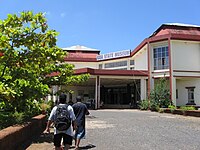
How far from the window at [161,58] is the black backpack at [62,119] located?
76.1 ft

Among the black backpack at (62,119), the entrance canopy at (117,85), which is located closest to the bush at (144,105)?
the entrance canopy at (117,85)

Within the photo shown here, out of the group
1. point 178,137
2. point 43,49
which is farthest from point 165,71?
point 43,49

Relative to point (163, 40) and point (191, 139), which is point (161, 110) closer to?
point (163, 40)

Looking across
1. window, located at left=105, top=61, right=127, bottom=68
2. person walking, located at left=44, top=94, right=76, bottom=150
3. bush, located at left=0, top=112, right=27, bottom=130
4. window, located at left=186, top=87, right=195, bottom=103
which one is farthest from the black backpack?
window, located at left=105, top=61, right=127, bottom=68

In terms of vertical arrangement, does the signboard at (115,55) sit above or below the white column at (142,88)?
above

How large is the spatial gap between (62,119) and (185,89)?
2518cm

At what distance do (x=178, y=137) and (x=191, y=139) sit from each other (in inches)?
22.2

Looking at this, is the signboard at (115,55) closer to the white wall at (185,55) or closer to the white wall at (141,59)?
the white wall at (141,59)

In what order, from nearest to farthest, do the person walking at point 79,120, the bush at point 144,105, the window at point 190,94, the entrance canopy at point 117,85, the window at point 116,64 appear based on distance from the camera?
1. the person walking at point 79,120
2. the bush at point 144,105
3. the window at point 190,94
4. the entrance canopy at point 117,85
5. the window at point 116,64

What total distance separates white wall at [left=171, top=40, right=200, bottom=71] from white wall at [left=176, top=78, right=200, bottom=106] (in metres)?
1.42

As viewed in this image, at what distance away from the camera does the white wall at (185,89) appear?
92.6ft

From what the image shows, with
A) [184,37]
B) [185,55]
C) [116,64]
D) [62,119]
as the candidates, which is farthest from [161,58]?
[62,119]

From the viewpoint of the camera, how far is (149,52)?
29031mm

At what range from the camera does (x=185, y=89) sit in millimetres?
29453
